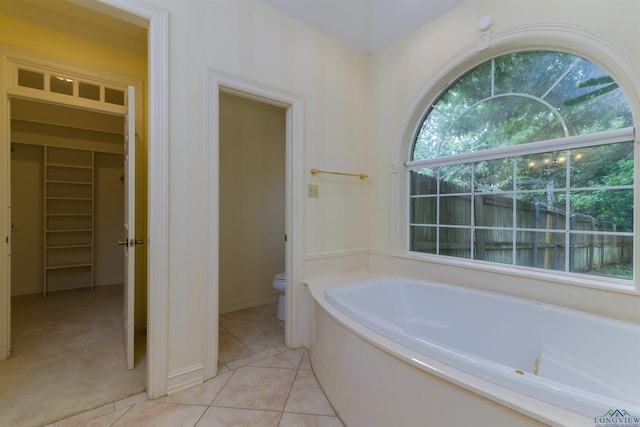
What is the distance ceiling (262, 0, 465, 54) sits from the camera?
86.0 inches

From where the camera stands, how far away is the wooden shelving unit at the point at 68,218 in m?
3.56

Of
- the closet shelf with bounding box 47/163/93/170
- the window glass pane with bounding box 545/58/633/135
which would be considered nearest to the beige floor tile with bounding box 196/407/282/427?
the window glass pane with bounding box 545/58/633/135

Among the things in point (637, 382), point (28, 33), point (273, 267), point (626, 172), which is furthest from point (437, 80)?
point (28, 33)

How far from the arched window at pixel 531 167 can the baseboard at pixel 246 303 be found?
1899 millimetres

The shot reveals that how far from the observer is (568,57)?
1.70m

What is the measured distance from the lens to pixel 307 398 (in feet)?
5.25

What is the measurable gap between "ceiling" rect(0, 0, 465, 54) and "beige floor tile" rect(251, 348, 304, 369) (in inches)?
97.2

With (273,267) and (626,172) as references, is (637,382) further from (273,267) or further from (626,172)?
(273,267)

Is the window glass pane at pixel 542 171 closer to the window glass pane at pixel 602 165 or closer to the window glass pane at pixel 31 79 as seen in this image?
the window glass pane at pixel 602 165

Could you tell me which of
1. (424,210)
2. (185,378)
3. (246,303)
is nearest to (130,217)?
(185,378)

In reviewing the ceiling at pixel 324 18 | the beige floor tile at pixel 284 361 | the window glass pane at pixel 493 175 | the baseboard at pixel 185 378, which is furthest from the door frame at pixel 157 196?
the window glass pane at pixel 493 175

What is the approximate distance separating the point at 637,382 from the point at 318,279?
71.2 inches

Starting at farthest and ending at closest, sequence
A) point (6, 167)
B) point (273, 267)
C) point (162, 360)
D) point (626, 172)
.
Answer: point (273, 267), point (6, 167), point (162, 360), point (626, 172)

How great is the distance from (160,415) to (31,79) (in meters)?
2.53
